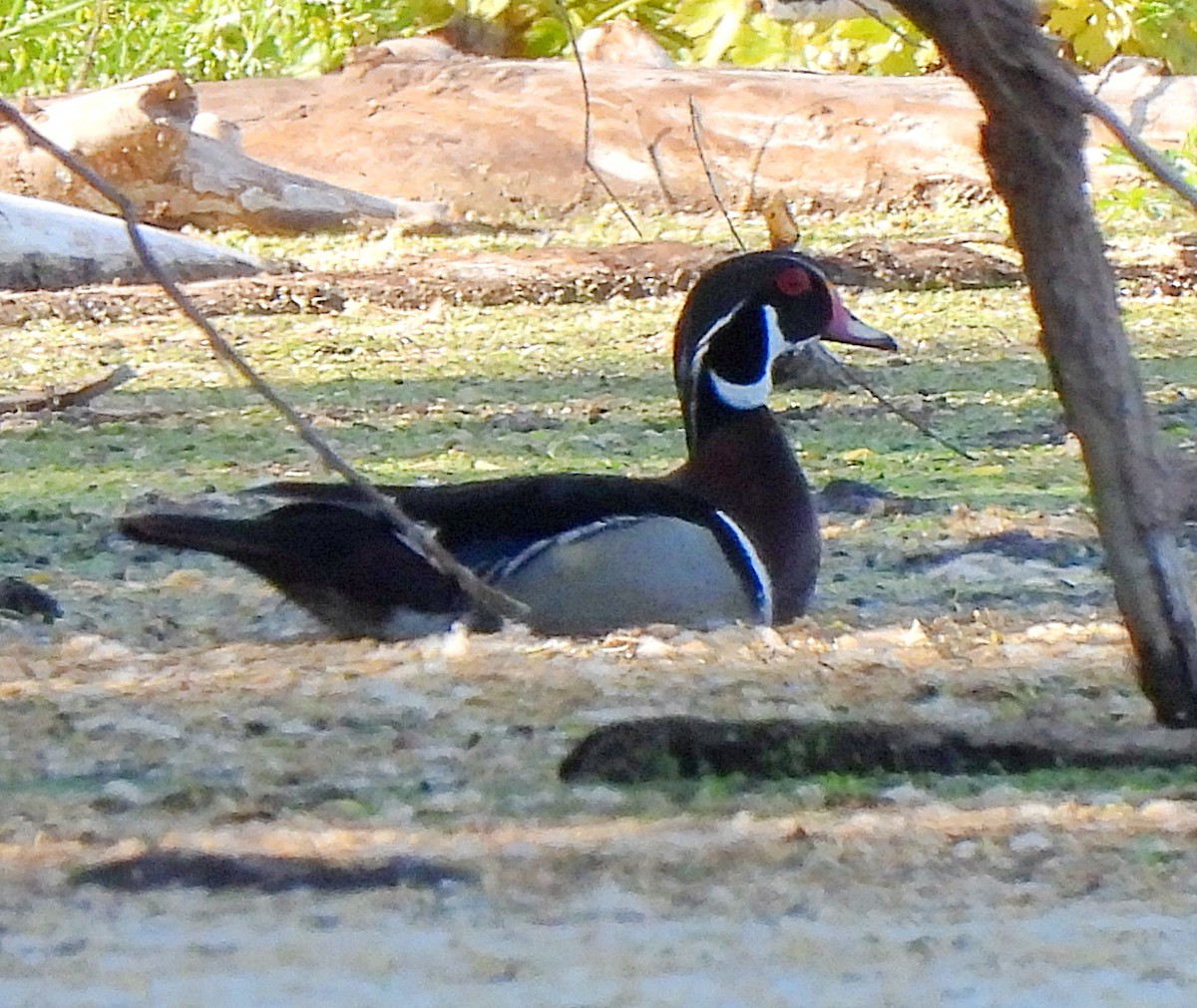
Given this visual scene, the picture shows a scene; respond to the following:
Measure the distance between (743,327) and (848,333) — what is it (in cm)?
24

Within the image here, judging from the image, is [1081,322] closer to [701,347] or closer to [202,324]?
[202,324]

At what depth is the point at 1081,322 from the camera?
9.96ft

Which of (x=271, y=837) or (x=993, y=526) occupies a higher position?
(x=271, y=837)

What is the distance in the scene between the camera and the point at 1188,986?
2176 millimetres

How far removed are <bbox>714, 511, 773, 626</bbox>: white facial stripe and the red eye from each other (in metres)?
0.64

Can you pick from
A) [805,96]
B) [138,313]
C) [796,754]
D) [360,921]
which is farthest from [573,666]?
[805,96]

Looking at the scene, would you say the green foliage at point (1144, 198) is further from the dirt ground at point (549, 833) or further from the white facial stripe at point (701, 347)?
the dirt ground at point (549, 833)

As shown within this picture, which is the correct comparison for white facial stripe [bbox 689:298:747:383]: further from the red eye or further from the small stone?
the small stone

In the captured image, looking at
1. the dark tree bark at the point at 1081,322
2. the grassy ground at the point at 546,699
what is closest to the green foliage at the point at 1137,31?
the grassy ground at the point at 546,699

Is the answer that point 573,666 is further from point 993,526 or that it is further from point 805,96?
point 805,96

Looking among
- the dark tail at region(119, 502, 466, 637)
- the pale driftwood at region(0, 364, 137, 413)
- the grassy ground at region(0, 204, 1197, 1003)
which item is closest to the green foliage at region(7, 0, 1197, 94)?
the pale driftwood at region(0, 364, 137, 413)

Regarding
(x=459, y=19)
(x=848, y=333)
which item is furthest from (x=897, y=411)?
(x=459, y=19)

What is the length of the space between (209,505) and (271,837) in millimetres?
2901

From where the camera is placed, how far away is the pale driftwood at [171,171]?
11703 millimetres
